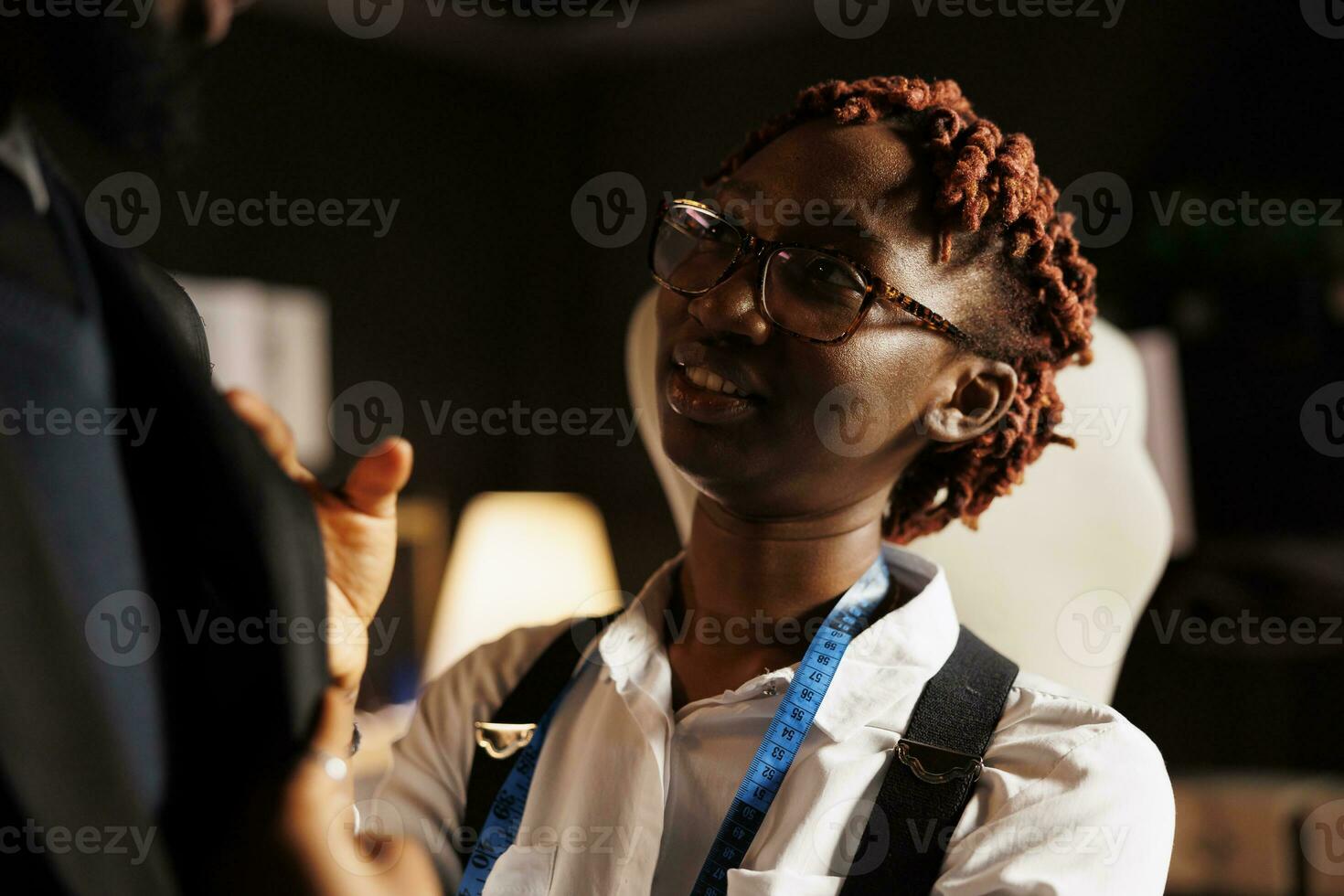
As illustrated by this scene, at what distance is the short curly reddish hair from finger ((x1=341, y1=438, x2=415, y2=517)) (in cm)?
55

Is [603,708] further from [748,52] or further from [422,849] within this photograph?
[748,52]

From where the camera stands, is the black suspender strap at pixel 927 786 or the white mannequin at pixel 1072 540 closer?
the black suspender strap at pixel 927 786

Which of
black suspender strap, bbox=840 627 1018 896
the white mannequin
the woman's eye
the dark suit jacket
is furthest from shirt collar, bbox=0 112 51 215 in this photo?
the white mannequin

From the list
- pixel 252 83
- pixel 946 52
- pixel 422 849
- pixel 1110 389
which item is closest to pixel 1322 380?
pixel 946 52

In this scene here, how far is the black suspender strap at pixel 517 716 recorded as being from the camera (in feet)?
3.38

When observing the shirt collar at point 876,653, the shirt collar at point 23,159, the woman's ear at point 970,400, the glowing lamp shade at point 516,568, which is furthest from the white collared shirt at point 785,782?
the glowing lamp shade at point 516,568

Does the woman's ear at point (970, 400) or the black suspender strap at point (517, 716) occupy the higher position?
the woman's ear at point (970, 400)

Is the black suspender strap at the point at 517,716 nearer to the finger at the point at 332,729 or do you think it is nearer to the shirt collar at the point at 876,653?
the shirt collar at the point at 876,653

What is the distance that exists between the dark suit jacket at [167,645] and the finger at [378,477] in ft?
0.37

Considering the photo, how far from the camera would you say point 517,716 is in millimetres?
1084

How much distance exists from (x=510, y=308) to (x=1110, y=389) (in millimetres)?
2756

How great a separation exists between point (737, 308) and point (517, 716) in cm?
45

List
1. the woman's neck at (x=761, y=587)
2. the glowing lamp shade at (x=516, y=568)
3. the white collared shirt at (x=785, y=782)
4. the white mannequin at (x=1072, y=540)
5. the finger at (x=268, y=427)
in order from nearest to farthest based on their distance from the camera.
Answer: the finger at (x=268, y=427)
the white collared shirt at (x=785, y=782)
the woman's neck at (x=761, y=587)
the white mannequin at (x=1072, y=540)
the glowing lamp shade at (x=516, y=568)

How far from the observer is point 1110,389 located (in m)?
1.40
